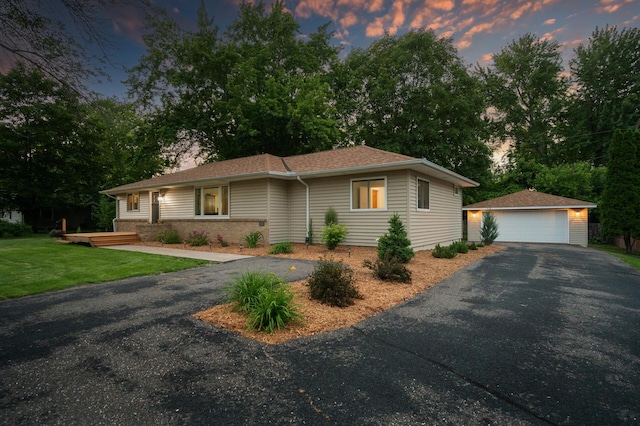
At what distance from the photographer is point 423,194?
1180 centimetres

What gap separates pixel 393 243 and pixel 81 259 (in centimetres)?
947

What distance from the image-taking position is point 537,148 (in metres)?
29.5

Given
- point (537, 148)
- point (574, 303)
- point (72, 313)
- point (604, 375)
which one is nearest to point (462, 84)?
point (537, 148)

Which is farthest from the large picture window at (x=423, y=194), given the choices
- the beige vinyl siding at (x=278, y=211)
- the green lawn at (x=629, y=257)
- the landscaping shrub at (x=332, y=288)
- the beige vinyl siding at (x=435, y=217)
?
the landscaping shrub at (x=332, y=288)

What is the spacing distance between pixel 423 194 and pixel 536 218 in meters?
10.4

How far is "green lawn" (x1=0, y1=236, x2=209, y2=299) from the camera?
229 inches

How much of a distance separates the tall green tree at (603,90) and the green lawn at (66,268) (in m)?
34.4

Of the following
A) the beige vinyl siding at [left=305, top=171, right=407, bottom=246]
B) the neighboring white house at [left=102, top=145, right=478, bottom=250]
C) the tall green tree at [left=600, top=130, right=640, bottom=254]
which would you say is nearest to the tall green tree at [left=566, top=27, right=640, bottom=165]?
the tall green tree at [left=600, top=130, right=640, bottom=254]

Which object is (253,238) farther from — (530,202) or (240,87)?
(530,202)

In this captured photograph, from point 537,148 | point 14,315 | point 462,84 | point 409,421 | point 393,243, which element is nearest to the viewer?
point 409,421

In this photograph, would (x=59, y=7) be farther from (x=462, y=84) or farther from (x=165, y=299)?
(x=462, y=84)

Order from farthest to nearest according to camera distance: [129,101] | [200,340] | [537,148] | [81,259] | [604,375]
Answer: [537,148]
[129,101]
[81,259]
[200,340]
[604,375]

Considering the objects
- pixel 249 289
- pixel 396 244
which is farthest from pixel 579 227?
pixel 249 289

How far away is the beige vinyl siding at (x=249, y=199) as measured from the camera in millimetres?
12336
